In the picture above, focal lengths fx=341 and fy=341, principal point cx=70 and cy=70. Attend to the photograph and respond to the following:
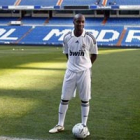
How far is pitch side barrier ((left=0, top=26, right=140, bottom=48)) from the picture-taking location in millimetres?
38112

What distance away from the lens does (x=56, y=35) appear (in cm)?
4078

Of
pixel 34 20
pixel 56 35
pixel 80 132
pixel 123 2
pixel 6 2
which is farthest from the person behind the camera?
pixel 6 2

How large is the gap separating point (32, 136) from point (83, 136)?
928 millimetres

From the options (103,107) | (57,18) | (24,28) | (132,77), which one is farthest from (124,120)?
(57,18)

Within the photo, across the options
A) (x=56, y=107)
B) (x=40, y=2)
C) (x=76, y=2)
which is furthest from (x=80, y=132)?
(x=40, y=2)

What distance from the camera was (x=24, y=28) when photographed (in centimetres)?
4478

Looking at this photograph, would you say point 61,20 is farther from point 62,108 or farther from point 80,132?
point 80,132

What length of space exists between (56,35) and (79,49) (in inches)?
1377

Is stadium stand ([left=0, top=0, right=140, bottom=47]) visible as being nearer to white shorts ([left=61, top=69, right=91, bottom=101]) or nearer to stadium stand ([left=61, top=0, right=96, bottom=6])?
stadium stand ([left=61, top=0, right=96, bottom=6])

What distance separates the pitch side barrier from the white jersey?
101 feet

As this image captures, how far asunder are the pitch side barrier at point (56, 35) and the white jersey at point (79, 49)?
30.7 metres

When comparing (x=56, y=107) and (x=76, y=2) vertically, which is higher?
(x=56, y=107)

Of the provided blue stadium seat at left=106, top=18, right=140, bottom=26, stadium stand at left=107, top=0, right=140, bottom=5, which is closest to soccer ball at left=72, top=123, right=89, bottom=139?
blue stadium seat at left=106, top=18, right=140, bottom=26

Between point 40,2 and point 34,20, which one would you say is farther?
point 40,2
